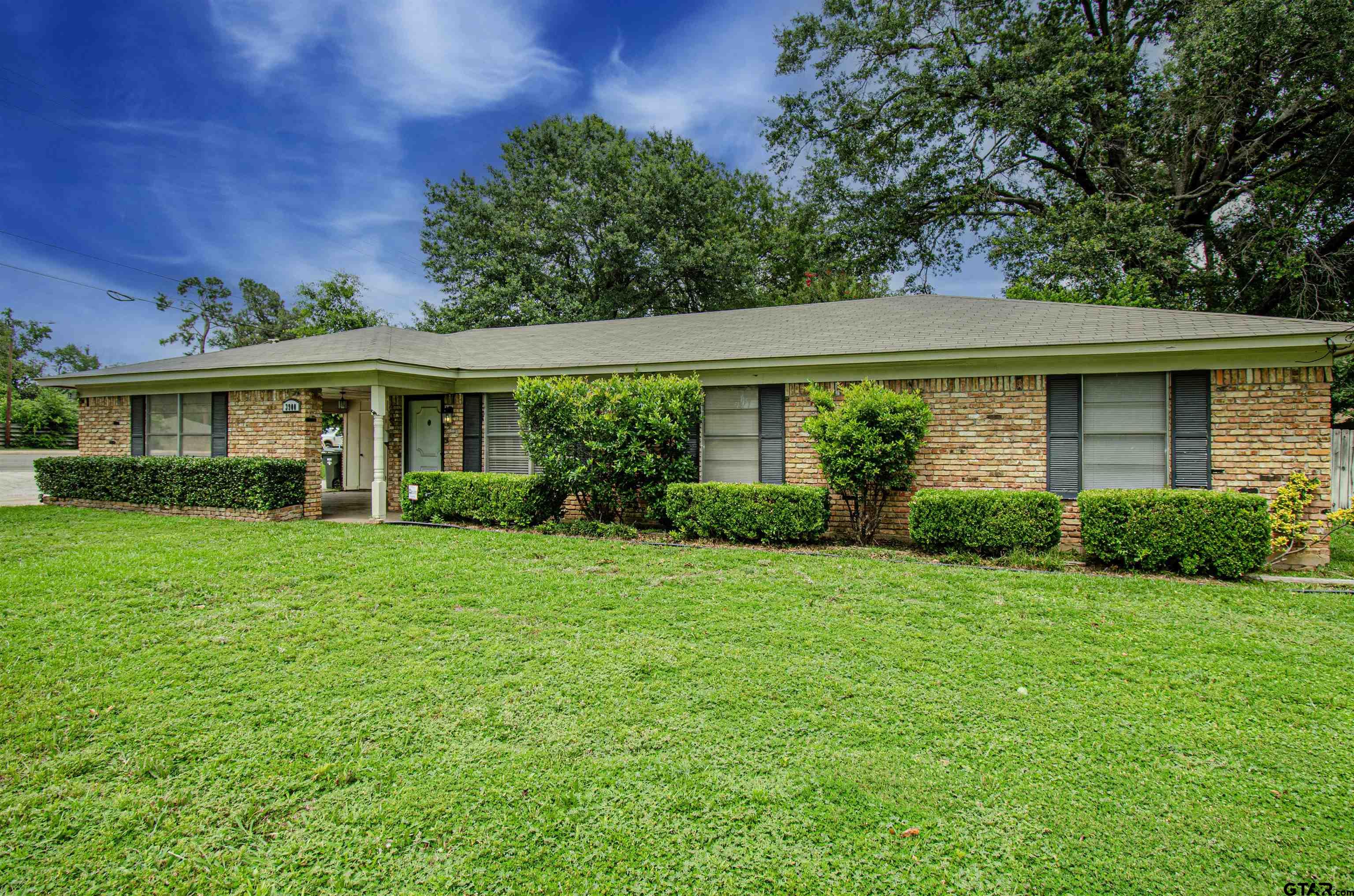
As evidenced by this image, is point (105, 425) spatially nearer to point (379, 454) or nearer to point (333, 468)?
point (333, 468)

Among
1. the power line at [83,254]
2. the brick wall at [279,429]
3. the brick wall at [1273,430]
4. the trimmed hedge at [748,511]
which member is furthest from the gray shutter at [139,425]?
the brick wall at [1273,430]

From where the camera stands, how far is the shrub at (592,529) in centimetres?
870

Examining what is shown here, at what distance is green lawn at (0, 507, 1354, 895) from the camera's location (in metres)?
2.18

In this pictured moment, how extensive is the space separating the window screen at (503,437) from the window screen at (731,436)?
3450mm

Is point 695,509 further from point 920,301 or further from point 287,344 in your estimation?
point 287,344

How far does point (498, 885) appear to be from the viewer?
207 centimetres

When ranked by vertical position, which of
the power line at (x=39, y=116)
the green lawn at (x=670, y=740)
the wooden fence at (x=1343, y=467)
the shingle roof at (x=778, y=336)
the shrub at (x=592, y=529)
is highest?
the power line at (x=39, y=116)

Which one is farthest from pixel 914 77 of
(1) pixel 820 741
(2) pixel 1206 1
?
(1) pixel 820 741

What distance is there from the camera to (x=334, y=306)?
24.9 metres

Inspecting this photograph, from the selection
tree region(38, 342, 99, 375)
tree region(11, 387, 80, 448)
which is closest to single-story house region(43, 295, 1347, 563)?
tree region(11, 387, 80, 448)

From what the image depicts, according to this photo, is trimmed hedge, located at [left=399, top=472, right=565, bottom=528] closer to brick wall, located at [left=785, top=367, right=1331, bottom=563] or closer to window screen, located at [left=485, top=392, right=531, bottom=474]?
window screen, located at [left=485, top=392, right=531, bottom=474]

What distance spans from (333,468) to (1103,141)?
22.6 metres

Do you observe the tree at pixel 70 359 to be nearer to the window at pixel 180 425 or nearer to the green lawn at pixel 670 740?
the window at pixel 180 425

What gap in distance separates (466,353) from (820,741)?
11124mm
